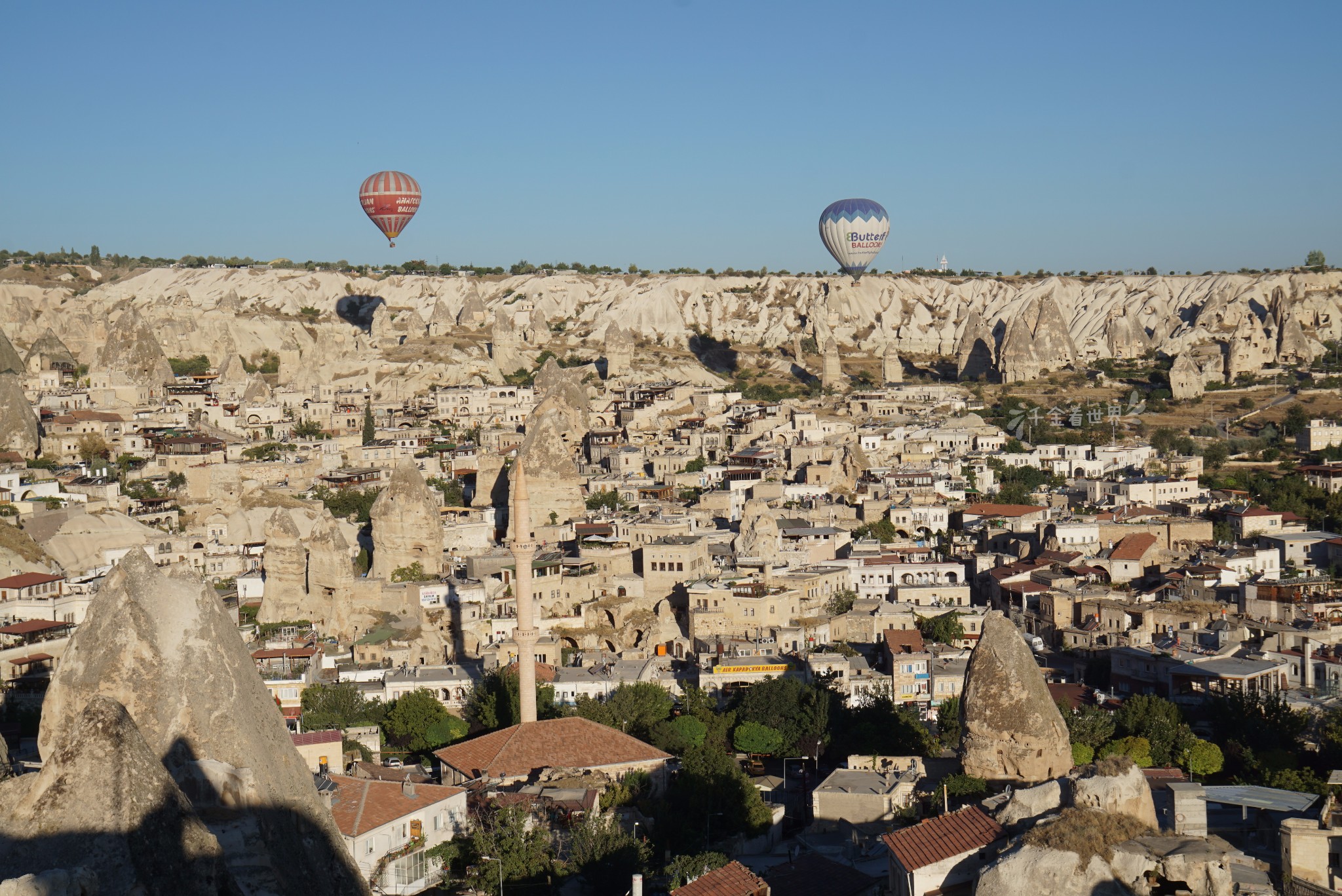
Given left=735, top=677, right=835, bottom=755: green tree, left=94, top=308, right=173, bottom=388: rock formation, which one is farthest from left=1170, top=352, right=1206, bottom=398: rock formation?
left=735, top=677, right=835, bottom=755: green tree

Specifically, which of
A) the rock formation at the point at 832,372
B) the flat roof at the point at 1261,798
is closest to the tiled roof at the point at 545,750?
the flat roof at the point at 1261,798

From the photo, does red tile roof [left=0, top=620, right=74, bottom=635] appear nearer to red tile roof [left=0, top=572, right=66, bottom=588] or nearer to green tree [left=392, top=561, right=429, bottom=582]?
red tile roof [left=0, top=572, right=66, bottom=588]

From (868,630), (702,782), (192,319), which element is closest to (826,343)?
(192,319)

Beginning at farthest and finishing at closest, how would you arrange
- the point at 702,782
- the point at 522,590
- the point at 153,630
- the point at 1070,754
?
the point at 522,590
the point at 702,782
the point at 1070,754
the point at 153,630

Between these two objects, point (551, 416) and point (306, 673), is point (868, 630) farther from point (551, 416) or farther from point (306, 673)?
point (551, 416)

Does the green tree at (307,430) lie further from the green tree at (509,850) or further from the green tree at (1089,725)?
the green tree at (509,850)

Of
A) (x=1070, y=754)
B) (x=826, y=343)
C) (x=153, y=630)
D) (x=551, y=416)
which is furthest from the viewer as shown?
(x=826, y=343)

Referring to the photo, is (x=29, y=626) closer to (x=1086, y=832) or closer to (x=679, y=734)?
(x=679, y=734)
